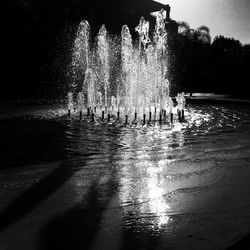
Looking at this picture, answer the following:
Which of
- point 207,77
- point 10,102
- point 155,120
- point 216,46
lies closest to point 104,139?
point 155,120

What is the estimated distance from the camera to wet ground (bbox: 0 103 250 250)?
11.0 feet

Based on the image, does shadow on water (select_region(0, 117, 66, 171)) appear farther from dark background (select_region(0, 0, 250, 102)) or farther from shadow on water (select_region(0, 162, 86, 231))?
dark background (select_region(0, 0, 250, 102))

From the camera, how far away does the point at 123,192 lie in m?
4.71

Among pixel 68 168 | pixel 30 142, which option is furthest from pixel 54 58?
pixel 68 168

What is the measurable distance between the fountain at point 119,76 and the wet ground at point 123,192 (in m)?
6.43

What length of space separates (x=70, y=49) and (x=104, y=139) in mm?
19596

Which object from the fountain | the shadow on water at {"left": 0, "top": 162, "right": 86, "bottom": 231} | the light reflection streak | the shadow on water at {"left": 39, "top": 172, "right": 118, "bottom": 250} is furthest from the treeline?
the shadow on water at {"left": 39, "top": 172, "right": 118, "bottom": 250}

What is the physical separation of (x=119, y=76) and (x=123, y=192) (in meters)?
26.7

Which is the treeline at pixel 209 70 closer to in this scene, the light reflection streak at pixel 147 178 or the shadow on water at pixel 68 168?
the shadow on water at pixel 68 168

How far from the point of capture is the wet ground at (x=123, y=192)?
3368mm

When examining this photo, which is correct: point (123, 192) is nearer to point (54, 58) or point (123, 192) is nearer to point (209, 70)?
point (54, 58)

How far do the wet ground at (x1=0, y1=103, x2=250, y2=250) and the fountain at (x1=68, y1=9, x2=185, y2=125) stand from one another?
6435 millimetres

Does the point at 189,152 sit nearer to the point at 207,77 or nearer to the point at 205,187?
the point at 205,187

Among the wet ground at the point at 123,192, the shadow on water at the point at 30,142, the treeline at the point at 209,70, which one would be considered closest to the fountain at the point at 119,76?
the treeline at the point at 209,70
